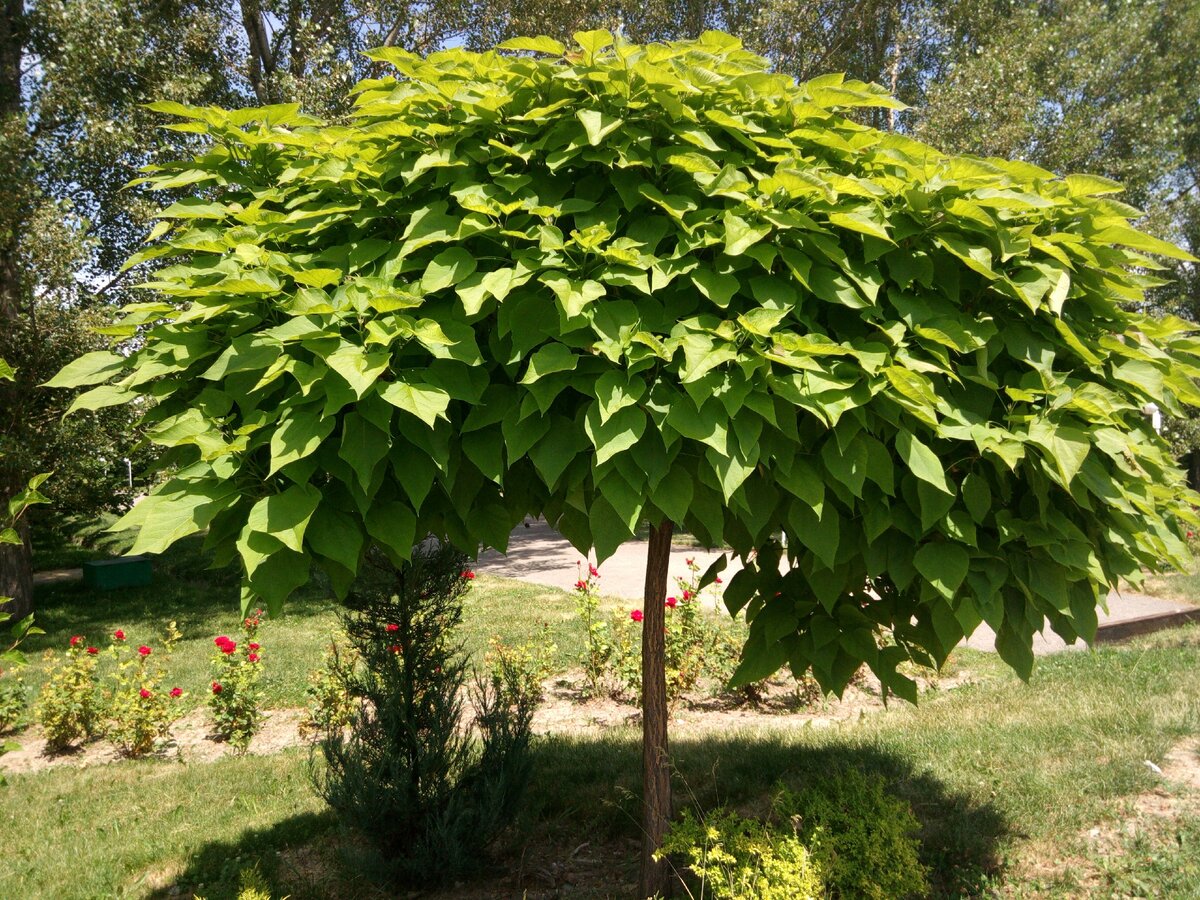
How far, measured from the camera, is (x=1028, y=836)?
3678 mm

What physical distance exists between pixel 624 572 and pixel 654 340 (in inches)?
464

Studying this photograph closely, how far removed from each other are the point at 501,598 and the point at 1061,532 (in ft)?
32.3

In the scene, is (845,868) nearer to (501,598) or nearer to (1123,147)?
(501,598)

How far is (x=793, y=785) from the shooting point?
4195 mm

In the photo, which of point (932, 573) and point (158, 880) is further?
point (158, 880)

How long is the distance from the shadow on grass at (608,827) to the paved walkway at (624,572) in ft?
9.91

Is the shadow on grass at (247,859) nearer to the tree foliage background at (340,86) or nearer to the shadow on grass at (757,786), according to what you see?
the shadow on grass at (757,786)

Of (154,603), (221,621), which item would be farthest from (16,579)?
(221,621)

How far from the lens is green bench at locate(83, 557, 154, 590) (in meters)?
12.8

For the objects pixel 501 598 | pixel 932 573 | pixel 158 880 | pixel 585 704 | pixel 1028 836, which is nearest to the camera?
pixel 932 573

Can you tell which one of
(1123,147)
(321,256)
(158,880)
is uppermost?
(1123,147)

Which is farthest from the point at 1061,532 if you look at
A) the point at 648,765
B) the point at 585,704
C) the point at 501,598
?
the point at 501,598

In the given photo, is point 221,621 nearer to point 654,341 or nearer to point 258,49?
point 258,49

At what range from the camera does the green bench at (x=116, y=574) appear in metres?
12.8
